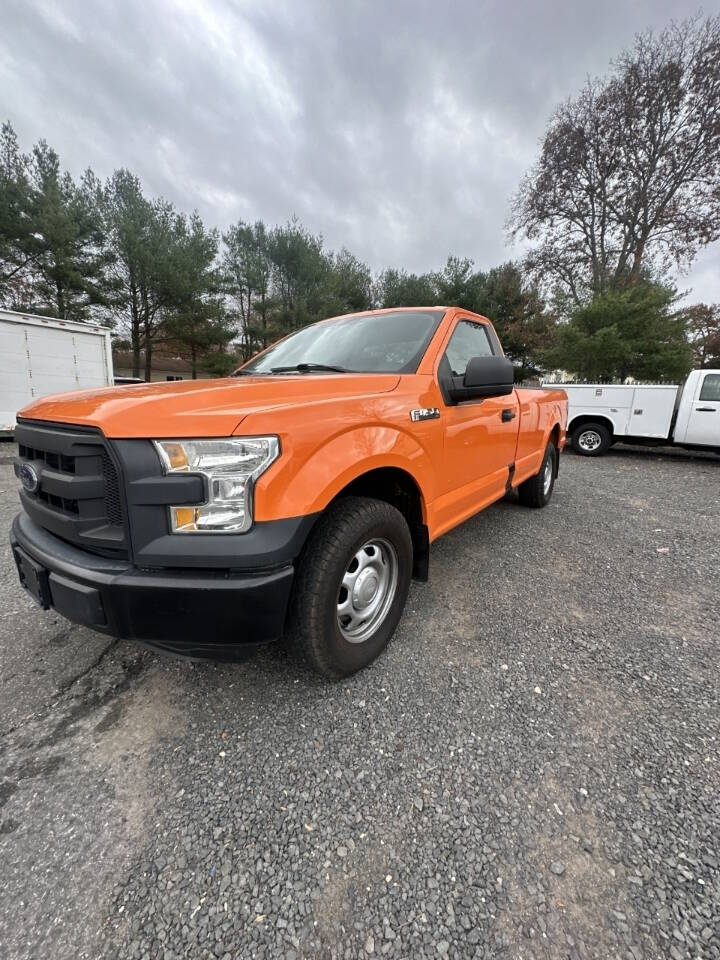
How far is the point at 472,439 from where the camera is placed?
2850 millimetres

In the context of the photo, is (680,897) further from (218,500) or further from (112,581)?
(112,581)

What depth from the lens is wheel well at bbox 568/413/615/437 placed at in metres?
9.59

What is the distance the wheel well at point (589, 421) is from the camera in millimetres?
9594

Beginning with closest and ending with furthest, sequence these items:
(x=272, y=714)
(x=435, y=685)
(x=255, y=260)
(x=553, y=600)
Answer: (x=272, y=714) → (x=435, y=685) → (x=553, y=600) → (x=255, y=260)

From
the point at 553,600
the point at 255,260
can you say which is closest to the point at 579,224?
the point at 255,260

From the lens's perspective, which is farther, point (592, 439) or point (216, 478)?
point (592, 439)

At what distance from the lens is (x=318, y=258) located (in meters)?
23.1

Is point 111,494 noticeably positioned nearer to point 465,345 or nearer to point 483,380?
point 483,380

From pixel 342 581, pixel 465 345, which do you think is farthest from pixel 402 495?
pixel 465 345

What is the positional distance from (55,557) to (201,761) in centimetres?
102

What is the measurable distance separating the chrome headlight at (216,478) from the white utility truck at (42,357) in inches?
427

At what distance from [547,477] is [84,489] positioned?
16.7 feet

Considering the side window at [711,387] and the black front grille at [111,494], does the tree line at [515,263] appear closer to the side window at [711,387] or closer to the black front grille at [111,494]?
the side window at [711,387]

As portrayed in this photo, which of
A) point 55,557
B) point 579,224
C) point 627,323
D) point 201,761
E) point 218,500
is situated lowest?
point 201,761
